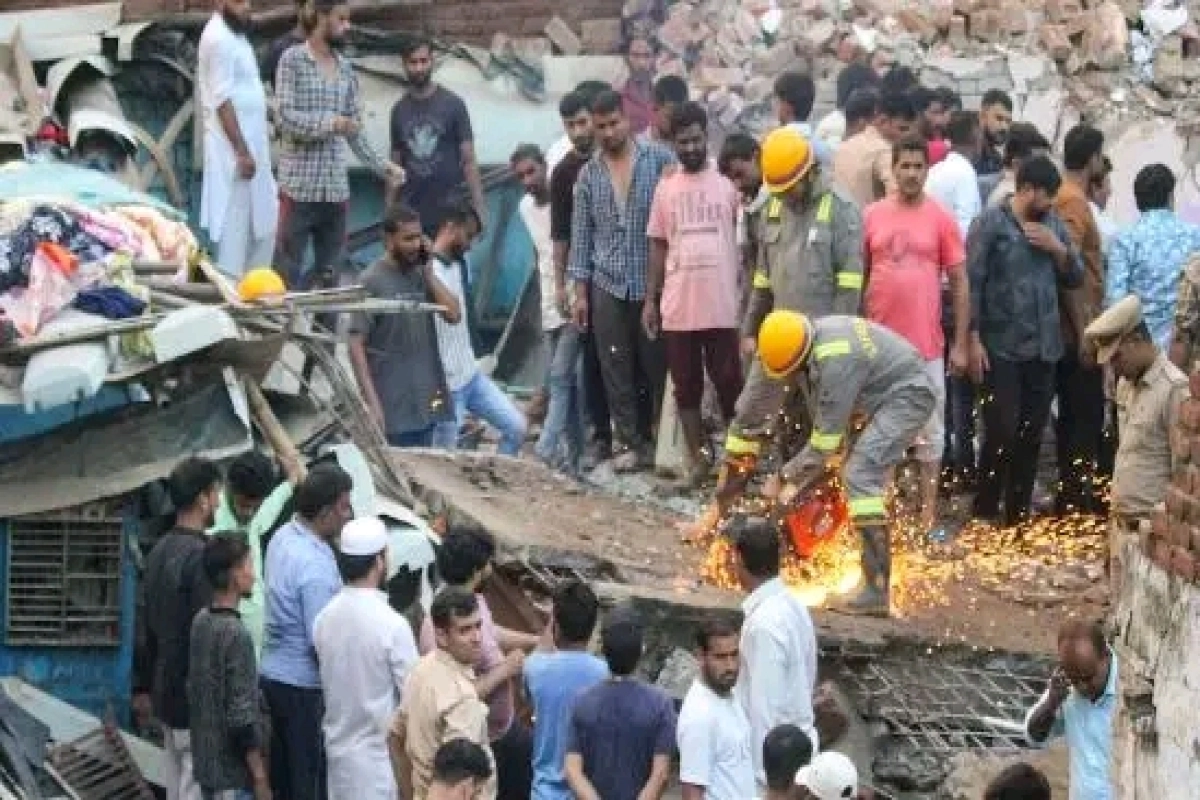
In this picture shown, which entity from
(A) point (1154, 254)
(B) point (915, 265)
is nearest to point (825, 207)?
(B) point (915, 265)

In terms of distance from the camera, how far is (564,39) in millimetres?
23078

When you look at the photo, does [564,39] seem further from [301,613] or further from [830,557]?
[301,613]

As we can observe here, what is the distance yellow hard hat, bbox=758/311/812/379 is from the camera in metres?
15.8

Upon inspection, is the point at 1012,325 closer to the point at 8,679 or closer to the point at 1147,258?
the point at 1147,258

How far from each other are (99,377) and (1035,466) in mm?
5135

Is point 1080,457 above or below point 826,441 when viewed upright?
below

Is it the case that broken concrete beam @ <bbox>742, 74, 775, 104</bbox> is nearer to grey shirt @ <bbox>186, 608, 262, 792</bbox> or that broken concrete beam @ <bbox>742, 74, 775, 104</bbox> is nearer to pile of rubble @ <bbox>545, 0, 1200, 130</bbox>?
pile of rubble @ <bbox>545, 0, 1200, 130</bbox>

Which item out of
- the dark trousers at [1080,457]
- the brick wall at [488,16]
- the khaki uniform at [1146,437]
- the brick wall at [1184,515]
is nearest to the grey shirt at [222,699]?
the khaki uniform at [1146,437]

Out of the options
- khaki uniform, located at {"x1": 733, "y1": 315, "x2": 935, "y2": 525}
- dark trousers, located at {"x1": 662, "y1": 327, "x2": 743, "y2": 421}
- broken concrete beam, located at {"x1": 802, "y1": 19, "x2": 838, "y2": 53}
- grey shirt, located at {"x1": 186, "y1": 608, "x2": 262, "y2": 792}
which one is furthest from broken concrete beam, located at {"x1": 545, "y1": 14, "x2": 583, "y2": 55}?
grey shirt, located at {"x1": 186, "y1": 608, "x2": 262, "y2": 792}

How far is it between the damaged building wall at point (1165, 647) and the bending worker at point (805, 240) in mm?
4735

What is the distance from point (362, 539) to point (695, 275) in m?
4.36

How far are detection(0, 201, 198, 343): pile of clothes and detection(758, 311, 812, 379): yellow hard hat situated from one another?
2.70m

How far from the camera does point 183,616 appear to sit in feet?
48.8

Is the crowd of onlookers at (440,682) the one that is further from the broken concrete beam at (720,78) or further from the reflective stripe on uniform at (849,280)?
the broken concrete beam at (720,78)
